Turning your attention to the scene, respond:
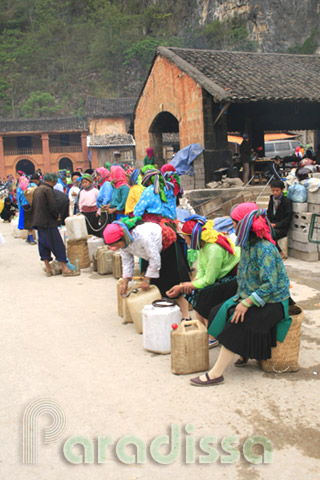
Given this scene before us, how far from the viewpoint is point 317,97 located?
1416cm

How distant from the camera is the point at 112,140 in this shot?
127ft

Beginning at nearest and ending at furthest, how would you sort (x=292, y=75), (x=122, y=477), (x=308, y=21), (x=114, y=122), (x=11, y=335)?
1. (x=122, y=477)
2. (x=11, y=335)
3. (x=292, y=75)
4. (x=114, y=122)
5. (x=308, y=21)

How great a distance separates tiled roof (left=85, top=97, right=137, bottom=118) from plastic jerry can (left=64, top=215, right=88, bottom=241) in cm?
3285

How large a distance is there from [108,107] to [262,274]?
39627 mm

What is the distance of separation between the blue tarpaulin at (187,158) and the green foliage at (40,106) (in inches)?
1415

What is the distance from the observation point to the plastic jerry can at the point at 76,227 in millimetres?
8723

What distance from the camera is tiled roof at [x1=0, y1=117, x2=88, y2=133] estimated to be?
4109 centimetres

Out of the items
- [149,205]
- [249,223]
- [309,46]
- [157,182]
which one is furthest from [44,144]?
[249,223]

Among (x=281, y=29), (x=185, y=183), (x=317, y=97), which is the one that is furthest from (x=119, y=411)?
(x=281, y=29)

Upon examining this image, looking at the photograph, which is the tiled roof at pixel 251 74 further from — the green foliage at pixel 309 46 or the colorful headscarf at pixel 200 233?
the green foliage at pixel 309 46

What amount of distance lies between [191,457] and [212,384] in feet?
3.02

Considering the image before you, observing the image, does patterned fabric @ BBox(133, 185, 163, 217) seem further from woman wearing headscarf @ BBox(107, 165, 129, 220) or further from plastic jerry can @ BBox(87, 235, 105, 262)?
plastic jerry can @ BBox(87, 235, 105, 262)

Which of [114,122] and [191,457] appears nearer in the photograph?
[191,457]

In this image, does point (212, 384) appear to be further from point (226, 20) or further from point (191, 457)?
point (226, 20)
